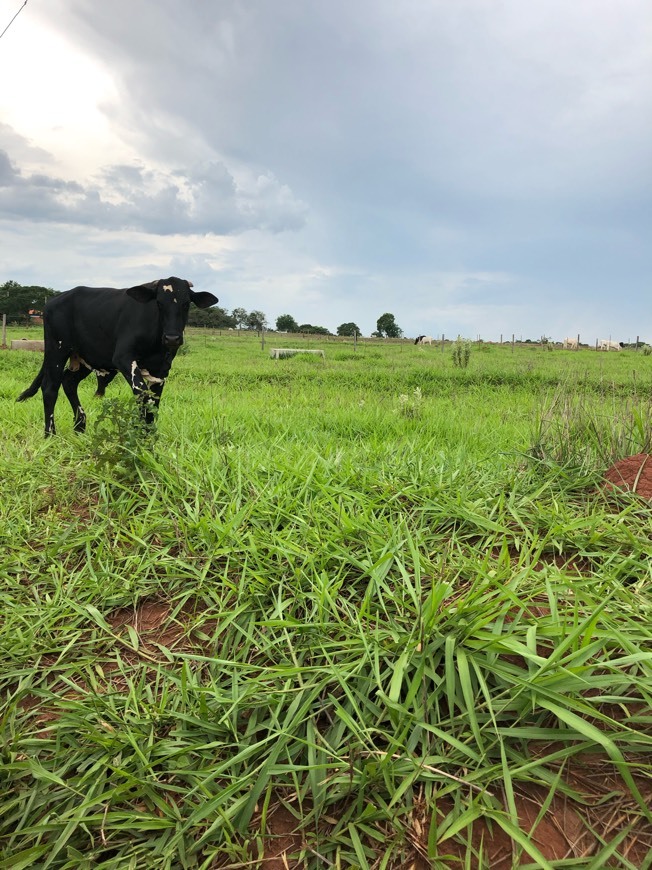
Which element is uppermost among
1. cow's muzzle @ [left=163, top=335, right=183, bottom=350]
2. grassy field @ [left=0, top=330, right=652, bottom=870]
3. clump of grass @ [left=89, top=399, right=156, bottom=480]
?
cow's muzzle @ [left=163, top=335, right=183, bottom=350]

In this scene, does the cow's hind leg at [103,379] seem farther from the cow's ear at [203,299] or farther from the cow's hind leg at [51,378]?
the cow's ear at [203,299]

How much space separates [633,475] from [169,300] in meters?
4.45

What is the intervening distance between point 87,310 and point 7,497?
2.97 metres

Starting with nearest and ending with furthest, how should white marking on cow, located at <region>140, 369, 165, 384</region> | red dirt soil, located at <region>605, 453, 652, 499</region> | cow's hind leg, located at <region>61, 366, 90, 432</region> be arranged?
red dirt soil, located at <region>605, 453, 652, 499</region> < white marking on cow, located at <region>140, 369, 165, 384</region> < cow's hind leg, located at <region>61, 366, 90, 432</region>

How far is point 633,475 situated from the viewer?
3.14 meters

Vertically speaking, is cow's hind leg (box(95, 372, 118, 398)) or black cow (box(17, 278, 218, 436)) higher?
black cow (box(17, 278, 218, 436))

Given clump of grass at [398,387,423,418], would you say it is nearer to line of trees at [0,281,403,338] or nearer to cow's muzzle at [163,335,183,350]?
cow's muzzle at [163,335,183,350]

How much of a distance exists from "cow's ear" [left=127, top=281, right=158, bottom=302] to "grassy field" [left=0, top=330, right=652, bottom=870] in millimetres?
1959

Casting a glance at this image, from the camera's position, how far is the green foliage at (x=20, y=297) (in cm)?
6631

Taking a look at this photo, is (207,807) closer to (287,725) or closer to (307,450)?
(287,725)

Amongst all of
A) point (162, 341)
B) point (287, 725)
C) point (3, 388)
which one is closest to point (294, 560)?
point (287, 725)

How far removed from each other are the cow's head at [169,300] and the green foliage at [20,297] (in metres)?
70.3

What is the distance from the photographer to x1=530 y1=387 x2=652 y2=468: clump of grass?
11.4 ft

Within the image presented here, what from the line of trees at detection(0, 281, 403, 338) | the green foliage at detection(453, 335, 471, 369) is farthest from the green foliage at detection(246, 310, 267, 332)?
the green foliage at detection(453, 335, 471, 369)
